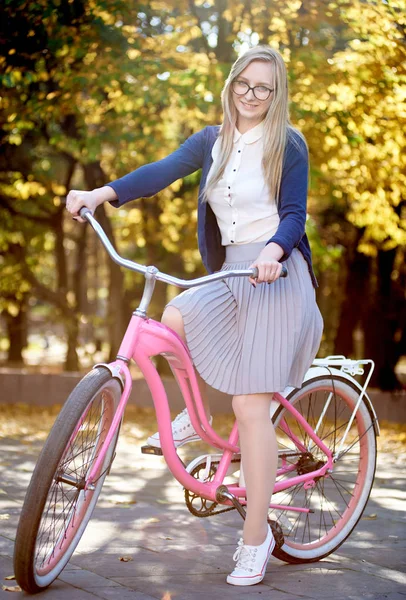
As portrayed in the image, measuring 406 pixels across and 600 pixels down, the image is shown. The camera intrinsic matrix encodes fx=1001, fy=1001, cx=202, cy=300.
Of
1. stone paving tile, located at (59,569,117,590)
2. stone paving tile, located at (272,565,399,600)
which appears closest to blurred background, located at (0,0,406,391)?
stone paving tile, located at (59,569,117,590)

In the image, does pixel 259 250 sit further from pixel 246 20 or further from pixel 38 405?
pixel 38 405

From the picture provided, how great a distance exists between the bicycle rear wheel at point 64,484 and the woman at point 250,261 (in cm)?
36

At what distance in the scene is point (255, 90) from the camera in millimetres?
3895

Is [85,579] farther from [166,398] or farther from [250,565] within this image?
[166,398]

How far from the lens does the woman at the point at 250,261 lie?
3.81 m

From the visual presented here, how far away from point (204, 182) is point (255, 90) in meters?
0.42

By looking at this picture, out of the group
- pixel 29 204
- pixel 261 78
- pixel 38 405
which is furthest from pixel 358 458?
pixel 29 204

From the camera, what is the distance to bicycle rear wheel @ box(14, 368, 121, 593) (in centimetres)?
324

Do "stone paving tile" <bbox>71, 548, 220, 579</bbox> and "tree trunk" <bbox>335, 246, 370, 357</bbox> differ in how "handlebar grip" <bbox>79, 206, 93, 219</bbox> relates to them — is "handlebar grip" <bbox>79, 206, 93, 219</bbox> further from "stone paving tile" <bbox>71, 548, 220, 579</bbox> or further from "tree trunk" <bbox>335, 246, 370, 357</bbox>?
"tree trunk" <bbox>335, 246, 370, 357</bbox>

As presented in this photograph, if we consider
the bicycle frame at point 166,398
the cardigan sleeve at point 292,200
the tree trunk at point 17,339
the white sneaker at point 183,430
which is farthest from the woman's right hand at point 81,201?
the tree trunk at point 17,339

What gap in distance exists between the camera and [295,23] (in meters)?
10.6

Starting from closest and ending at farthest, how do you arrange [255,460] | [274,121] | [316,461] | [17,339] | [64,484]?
[64,484]
[255,460]
[274,121]
[316,461]
[17,339]

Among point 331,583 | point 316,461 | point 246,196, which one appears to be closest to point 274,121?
point 246,196

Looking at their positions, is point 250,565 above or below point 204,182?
below
